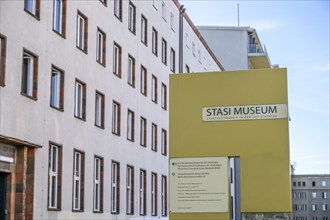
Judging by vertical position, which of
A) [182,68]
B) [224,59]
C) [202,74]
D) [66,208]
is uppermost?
[224,59]

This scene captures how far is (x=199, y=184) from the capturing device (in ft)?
58.2

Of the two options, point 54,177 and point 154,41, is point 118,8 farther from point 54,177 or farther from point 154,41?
point 54,177

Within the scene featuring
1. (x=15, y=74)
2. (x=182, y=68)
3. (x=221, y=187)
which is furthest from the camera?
(x=182, y=68)

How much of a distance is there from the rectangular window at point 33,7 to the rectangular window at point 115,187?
10307mm

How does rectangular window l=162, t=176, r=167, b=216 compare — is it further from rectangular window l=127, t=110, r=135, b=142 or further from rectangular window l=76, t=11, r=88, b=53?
rectangular window l=76, t=11, r=88, b=53

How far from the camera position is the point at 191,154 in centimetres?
1805

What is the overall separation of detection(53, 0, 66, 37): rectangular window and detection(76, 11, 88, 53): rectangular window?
1.90m

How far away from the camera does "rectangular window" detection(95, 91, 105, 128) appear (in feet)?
108

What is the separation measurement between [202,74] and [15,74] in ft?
27.4

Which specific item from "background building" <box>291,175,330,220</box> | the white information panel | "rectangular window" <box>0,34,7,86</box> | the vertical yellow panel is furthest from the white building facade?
"background building" <box>291,175,330,220</box>

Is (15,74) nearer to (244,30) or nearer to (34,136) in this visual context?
(34,136)

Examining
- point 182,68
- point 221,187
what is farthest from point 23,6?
point 182,68

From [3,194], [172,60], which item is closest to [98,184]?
[3,194]

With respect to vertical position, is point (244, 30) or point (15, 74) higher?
point (244, 30)
